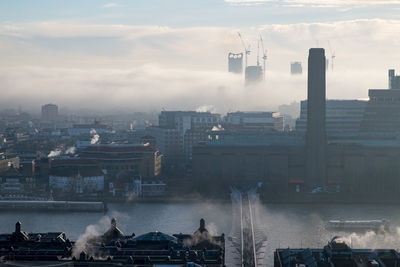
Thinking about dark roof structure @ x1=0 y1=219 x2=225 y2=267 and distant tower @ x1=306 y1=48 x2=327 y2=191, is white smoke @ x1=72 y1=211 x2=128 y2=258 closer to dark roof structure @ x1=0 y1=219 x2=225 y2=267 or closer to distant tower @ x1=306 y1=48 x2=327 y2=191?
dark roof structure @ x1=0 y1=219 x2=225 y2=267

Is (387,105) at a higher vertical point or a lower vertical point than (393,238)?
higher

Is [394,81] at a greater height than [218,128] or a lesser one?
greater

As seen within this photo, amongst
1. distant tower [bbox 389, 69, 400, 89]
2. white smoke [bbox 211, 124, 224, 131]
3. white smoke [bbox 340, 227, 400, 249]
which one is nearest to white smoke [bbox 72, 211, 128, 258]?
white smoke [bbox 340, 227, 400, 249]

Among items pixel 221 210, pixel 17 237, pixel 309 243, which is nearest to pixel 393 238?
pixel 309 243

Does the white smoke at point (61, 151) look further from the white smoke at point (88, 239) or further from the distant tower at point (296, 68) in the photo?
the distant tower at point (296, 68)

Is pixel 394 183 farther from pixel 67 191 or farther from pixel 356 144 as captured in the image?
pixel 67 191

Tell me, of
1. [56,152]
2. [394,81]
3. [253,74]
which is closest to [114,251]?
[56,152]

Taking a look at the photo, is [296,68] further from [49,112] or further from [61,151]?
[61,151]
